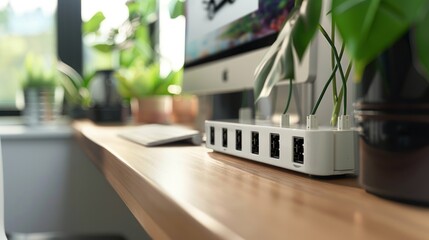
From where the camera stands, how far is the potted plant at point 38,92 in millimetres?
2078

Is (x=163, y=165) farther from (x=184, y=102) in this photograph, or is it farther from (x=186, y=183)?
(x=184, y=102)

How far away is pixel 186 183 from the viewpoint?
0.43m

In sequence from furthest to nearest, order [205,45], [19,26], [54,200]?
[19,26], [54,200], [205,45]

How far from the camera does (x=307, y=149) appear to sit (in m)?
0.47

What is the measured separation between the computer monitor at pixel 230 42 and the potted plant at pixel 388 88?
0.79 feet

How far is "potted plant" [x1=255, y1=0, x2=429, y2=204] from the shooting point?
269 millimetres

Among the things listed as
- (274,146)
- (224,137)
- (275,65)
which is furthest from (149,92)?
(275,65)

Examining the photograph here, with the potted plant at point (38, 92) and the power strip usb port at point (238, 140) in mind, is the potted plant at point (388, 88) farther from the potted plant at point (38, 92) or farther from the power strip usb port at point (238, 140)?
the potted plant at point (38, 92)

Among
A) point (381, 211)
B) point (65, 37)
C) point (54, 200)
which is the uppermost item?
point (65, 37)

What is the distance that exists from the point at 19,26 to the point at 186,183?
7.13 ft

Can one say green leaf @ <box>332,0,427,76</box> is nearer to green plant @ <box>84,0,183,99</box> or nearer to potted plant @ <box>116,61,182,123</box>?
potted plant @ <box>116,61,182,123</box>

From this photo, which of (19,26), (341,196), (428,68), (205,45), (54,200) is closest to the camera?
(428,68)

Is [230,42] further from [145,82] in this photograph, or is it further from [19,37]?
[19,37]

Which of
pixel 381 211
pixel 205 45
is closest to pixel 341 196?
pixel 381 211
